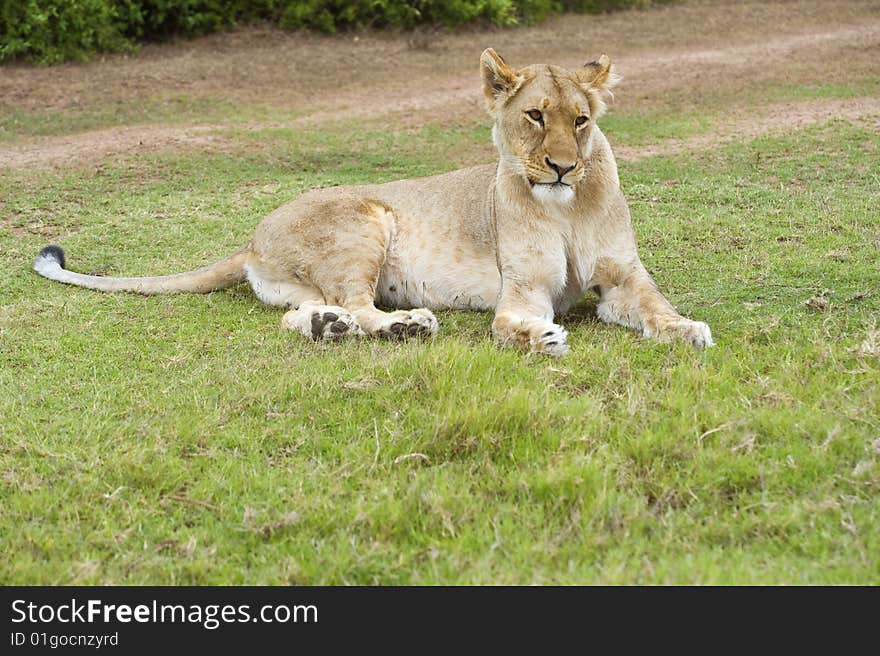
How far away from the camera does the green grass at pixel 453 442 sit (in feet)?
9.78

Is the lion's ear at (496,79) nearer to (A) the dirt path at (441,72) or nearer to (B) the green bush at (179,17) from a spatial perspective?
(A) the dirt path at (441,72)

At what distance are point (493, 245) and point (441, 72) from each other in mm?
10201

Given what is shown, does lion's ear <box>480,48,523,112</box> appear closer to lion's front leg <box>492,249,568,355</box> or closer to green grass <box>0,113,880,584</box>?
lion's front leg <box>492,249,568,355</box>

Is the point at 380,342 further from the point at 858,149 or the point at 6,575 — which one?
the point at 858,149

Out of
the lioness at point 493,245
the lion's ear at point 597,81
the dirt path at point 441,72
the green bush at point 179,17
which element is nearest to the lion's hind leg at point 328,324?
the lioness at point 493,245

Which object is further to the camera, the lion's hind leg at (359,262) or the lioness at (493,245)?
the lion's hind leg at (359,262)

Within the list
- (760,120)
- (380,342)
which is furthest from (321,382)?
(760,120)

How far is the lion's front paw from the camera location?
447 centimetres

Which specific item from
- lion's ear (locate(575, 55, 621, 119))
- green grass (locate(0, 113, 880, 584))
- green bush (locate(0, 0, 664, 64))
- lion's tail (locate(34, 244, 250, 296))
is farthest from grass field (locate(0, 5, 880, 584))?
green bush (locate(0, 0, 664, 64))

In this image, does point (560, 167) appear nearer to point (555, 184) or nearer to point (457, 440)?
point (555, 184)

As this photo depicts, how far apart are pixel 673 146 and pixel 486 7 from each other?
8.99m

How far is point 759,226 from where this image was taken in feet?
22.1

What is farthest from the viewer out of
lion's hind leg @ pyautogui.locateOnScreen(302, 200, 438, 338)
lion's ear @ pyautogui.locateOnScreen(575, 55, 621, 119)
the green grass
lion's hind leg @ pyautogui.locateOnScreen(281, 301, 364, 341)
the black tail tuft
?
the black tail tuft

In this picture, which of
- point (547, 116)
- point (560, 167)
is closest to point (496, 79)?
point (547, 116)
